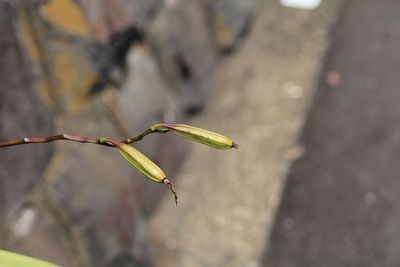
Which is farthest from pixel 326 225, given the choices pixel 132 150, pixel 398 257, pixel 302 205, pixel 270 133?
pixel 132 150

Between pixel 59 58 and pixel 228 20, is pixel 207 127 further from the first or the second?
pixel 59 58

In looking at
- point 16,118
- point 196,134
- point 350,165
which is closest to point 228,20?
point 350,165

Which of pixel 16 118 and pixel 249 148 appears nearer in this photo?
pixel 16 118

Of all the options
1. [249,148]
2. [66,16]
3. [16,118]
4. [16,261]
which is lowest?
[249,148]

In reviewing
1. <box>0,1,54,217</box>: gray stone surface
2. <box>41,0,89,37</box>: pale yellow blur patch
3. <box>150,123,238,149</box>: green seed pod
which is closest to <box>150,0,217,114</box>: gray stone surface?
<box>41,0,89,37</box>: pale yellow blur patch

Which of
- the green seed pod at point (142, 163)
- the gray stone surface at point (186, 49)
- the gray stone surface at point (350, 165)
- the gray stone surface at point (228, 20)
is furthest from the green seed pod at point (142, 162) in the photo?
the gray stone surface at point (228, 20)

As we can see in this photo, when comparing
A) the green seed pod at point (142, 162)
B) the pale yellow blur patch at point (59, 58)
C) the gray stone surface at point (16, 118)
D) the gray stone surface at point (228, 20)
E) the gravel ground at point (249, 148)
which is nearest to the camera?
the green seed pod at point (142, 162)

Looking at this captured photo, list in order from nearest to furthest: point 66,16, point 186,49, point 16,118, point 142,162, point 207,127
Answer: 1. point 142,162
2. point 16,118
3. point 66,16
4. point 186,49
5. point 207,127

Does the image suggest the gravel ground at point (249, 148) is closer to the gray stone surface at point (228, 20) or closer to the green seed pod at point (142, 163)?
the gray stone surface at point (228, 20)
